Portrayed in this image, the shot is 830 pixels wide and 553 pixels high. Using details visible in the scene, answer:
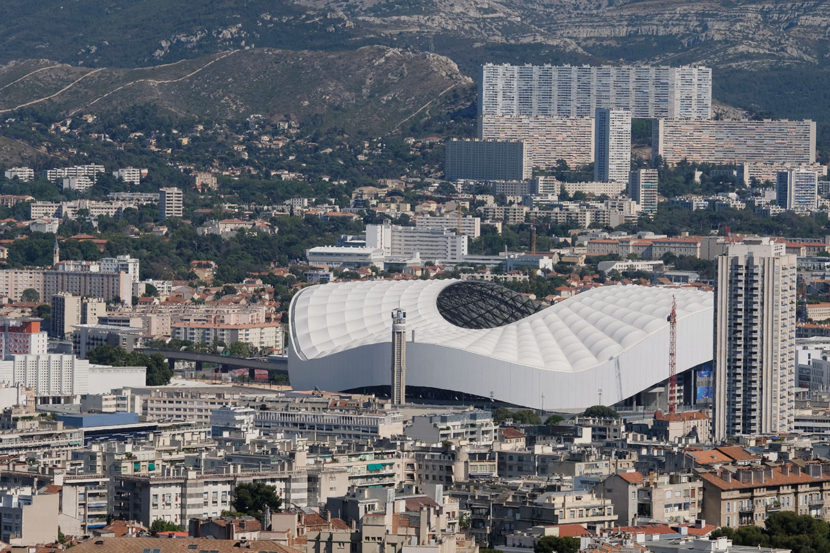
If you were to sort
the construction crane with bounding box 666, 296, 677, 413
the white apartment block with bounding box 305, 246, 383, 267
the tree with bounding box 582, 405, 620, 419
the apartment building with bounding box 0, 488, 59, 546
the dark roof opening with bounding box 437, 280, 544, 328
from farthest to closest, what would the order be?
the white apartment block with bounding box 305, 246, 383, 267, the dark roof opening with bounding box 437, 280, 544, 328, the construction crane with bounding box 666, 296, 677, 413, the tree with bounding box 582, 405, 620, 419, the apartment building with bounding box 0, 488, 59, 546

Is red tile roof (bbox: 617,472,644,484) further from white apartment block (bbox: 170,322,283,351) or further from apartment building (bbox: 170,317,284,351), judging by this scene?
white apartment block (bbox: 170,322,283,351)

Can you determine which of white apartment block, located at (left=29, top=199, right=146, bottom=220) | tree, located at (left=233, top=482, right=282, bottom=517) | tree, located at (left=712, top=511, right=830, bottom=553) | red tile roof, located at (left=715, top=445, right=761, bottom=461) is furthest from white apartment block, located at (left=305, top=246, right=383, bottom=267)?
tree, located at (left=712, top=511, right=830, bottom=553)

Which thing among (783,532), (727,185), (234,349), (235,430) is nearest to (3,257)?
(234,349)

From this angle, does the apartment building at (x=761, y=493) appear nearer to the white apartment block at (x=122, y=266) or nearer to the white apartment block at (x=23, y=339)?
the white apartment block at (x=23, y=339)

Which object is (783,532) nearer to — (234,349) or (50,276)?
(234,349)

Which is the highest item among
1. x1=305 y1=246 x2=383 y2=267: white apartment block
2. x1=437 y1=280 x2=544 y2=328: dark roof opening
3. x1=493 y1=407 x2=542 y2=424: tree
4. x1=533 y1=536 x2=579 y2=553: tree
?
x1=305 y1=246 x2=383 y2=267: white apartment block
